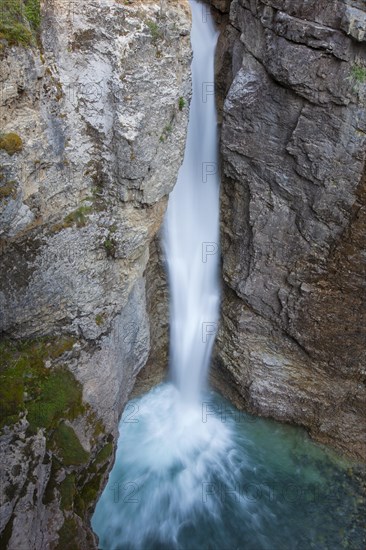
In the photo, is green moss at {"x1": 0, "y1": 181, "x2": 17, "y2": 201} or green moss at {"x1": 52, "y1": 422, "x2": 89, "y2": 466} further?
green moss at {"x1": 52, "y1": 422, "x2": 89, "y2": 466}

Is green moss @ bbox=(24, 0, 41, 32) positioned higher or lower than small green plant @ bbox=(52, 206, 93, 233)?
higher

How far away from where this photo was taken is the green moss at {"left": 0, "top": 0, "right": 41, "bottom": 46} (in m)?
5.22

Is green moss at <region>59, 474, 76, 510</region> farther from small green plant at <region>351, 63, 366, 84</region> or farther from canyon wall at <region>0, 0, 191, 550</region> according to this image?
small green plant at <region>351, 63, 366, 84</region>

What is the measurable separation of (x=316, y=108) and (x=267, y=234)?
2458mm

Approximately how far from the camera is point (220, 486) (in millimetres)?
8992

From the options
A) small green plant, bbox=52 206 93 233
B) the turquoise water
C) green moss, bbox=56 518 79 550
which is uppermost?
small green plant, bbox=52 206 93 233

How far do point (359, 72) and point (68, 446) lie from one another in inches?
291

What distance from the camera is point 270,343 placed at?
9.67 m

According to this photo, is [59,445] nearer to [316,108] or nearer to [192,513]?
[192,513]

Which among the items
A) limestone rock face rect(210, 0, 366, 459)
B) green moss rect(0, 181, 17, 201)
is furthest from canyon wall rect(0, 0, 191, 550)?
limestone rock face rect(210, 0, 366, 459)

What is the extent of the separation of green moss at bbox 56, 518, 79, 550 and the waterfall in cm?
453

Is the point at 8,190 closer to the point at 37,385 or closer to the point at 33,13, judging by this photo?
the point at 33,13

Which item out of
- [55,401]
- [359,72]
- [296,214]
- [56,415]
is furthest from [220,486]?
[359,72]

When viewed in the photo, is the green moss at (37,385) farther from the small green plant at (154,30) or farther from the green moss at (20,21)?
the small green plant at (154,30)
